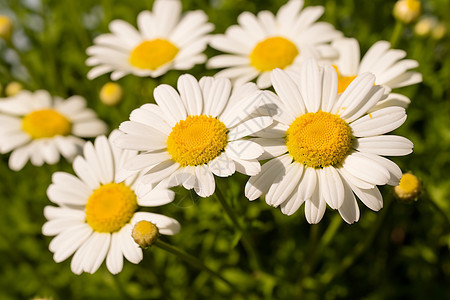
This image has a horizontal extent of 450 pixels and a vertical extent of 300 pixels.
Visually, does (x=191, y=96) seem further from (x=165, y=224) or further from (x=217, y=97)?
(x=165, y=224)

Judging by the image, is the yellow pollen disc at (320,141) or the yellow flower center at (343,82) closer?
the yellow pollen disc at (320,141)

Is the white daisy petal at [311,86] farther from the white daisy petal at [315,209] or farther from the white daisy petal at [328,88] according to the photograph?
the white daisy petal at [315,209]

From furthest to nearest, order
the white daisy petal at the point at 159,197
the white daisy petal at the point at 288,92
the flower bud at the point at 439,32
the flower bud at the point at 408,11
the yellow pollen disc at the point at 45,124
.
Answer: the flower bud at the point at 439,32, the yellow pollen disc at the point at 45,124, the flower bud at the point at 408,11, the white daisy petal at the point at 159,197, the white daisy petal at the point at 288,92

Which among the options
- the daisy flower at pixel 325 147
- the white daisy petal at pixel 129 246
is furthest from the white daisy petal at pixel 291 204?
the white daisy petal at pixel 129 246

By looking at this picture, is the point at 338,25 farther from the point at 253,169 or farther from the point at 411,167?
the point at 253,169

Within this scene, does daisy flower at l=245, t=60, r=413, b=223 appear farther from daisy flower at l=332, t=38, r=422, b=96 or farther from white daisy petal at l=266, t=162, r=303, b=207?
daisy flower at l=332, t=38, r=422, b=96

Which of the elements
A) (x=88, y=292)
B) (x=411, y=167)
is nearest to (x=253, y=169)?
(x=411, y=167)

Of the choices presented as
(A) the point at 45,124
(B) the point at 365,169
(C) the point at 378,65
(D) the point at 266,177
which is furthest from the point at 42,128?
(B) the point at 365,169
